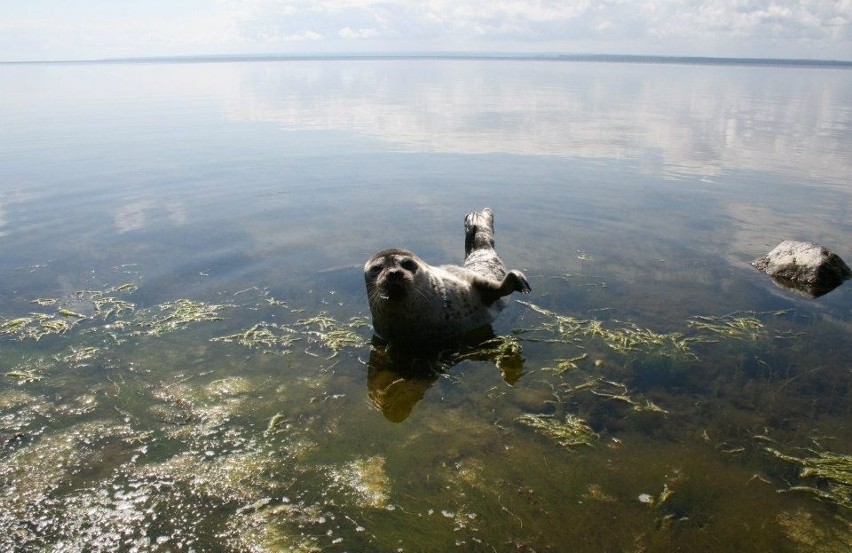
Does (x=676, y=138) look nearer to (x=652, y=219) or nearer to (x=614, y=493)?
(x=652, y=219)

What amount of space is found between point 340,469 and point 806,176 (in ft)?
57.8

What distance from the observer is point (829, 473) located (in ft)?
16.2

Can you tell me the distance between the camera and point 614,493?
4.74m

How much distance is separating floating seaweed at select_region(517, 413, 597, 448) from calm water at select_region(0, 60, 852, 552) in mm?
28

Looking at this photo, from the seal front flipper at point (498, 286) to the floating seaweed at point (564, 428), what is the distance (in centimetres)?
196

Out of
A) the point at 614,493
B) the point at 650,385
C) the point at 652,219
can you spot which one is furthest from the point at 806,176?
the point at 614,493

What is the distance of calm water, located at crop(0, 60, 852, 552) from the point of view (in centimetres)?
448

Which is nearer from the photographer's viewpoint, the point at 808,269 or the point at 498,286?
the point at 498,286

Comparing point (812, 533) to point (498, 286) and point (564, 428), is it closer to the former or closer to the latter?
point (564, 428)

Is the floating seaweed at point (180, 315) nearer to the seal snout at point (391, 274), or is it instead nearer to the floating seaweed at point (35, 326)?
the floating seaweed at point (35, 326)

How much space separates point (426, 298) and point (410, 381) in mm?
1165

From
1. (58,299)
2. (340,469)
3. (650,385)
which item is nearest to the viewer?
(340,469)

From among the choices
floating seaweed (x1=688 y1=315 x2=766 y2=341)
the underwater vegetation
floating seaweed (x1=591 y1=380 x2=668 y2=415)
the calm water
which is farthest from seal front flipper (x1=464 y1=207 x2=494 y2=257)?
floating seaweed (x1=591 y1=380 x2=668 y2=415)

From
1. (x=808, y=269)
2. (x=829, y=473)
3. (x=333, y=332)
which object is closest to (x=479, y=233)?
(x=333, y=332)
